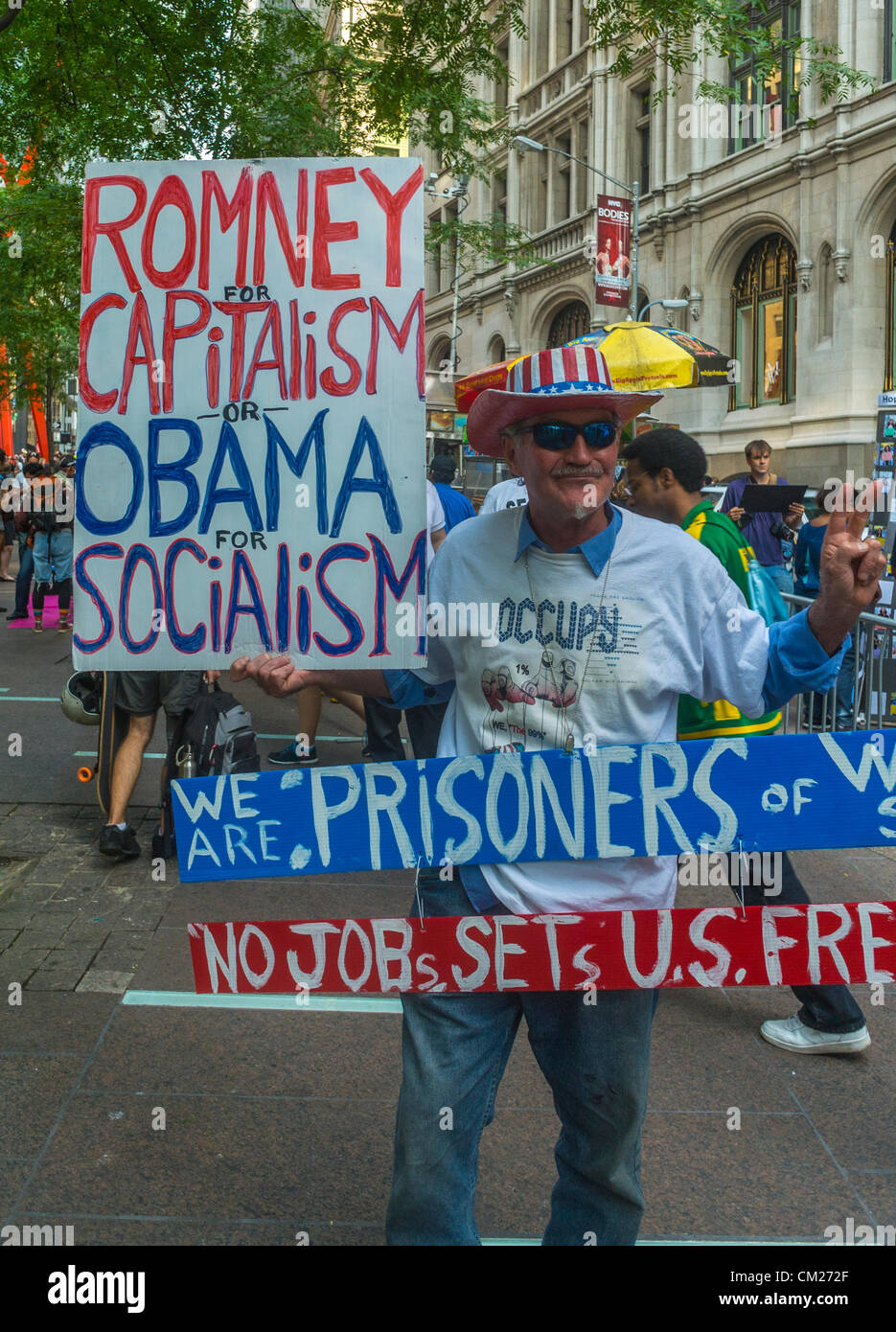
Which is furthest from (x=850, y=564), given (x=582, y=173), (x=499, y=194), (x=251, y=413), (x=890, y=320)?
(x=499, y=194)

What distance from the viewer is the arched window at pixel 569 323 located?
36094 mm

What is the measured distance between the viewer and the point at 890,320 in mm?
24453

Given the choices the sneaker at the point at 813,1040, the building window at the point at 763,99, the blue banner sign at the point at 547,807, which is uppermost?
the building window at the point at 763,99

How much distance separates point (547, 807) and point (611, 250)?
23.8 m

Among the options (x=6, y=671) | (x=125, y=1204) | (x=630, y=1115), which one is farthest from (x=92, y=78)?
(x=630, y=1115)

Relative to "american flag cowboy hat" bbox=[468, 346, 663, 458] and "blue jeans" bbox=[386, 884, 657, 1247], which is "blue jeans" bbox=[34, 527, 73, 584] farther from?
"blue jeans" bbox=[386, 884, 657, 1247]

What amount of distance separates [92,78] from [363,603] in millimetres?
8025

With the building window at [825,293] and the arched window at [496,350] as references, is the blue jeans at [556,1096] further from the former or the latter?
the arched window at [496,350]

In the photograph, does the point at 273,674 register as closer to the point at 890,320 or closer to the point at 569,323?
Answer: the point at 890,320

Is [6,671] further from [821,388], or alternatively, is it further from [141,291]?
[821,388]

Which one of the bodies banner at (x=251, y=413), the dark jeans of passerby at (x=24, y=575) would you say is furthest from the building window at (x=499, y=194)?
the bodies banner at (x=251, y=413)

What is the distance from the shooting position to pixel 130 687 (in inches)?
249

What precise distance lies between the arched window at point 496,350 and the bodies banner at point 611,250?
1650 centimetres

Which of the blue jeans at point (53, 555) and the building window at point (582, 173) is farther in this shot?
the building window at point (582, 173)
